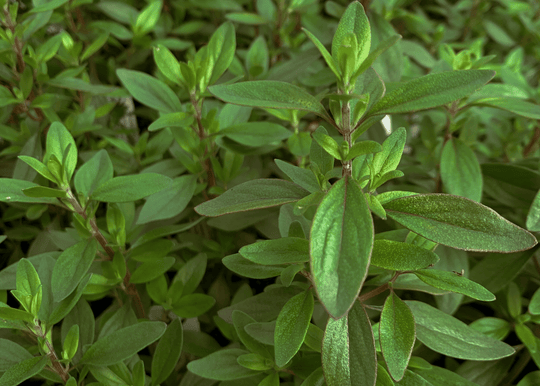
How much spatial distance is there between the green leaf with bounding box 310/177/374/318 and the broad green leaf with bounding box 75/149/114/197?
48 cm

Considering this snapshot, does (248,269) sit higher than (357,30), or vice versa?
(357,30)

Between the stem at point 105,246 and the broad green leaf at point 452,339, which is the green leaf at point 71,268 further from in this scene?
the broad green leaf at point 452,339

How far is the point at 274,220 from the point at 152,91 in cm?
40

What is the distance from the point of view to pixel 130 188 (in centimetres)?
72

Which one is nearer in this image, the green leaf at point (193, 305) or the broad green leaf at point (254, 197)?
the broad green leaf at point (254, 197)

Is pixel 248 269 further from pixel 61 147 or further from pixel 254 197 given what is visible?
pixel 61 147

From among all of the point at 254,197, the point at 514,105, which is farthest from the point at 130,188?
the point at 514,105

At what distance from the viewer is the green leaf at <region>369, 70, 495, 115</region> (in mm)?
510

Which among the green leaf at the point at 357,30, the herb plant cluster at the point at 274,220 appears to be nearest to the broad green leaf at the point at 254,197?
the herb plant cluster at the point at 274,220

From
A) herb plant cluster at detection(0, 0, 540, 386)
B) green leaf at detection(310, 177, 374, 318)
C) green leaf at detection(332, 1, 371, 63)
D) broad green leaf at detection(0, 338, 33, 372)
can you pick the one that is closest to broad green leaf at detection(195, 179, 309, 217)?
herb plant cluster at detection(0, 0, 540, 386)

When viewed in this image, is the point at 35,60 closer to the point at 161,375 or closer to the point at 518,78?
the point at 161,375

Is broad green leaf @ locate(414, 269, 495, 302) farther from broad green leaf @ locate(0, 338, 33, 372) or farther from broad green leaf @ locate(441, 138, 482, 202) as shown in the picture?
broad green leaf @ locate(0, 338, 33, 372)

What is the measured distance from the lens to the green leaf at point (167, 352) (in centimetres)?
→ 75

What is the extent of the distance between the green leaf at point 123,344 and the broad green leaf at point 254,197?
0.73 feet
